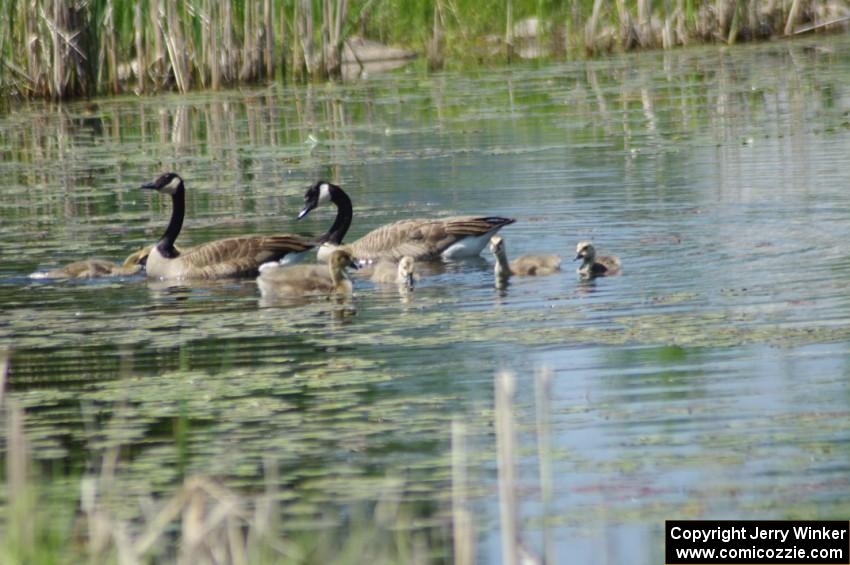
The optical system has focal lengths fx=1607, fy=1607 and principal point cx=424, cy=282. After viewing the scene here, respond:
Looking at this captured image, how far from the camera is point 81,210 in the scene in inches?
611

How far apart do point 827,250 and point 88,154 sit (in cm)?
1120

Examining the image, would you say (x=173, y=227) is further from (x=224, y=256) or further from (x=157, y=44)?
(x=157, y=44)

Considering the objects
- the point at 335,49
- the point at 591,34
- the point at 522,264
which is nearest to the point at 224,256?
the point at 522,264

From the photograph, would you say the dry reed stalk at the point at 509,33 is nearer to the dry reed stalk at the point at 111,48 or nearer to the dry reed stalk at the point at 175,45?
the dry reed stalk at the point at 175,45

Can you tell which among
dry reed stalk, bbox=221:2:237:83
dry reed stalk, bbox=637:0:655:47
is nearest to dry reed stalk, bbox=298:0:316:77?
dry reed stalk, bbox=221:2:237:83

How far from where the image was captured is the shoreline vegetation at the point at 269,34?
79.9 ft

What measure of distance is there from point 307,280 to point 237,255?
3.56 ft

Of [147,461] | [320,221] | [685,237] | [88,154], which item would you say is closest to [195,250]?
[320,221]

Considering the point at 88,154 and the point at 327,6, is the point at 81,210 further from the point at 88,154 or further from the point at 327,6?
the point at 327,6

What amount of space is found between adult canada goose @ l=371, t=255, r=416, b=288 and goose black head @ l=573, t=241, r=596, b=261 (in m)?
1.15

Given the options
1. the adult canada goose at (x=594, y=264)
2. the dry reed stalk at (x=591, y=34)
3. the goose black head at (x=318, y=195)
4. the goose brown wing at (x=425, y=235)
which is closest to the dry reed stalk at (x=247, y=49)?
the dry reed stalk at (x=591, y=34)

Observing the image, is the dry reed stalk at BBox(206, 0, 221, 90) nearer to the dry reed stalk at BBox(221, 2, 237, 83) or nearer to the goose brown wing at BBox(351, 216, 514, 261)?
the dry reed stalk at BBox(221, 2, 237, 83)

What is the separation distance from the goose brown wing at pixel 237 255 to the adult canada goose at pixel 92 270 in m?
0.41

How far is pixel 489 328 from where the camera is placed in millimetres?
9000
